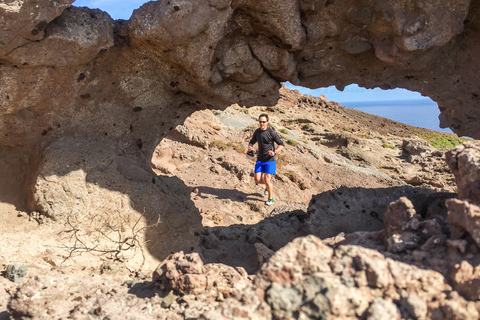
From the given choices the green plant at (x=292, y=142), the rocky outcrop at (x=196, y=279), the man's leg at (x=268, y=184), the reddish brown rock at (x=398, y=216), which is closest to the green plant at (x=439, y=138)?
the green plant at (x=292, y=142)

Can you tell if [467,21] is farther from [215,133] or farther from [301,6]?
[215,133]

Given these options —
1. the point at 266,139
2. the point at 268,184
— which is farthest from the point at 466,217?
the point at 268,184

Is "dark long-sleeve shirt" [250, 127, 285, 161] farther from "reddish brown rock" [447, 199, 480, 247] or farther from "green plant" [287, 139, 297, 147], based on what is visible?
"reddish brown rock" [447, 199, 480, 247]

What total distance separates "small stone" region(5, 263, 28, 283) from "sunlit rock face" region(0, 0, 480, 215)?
54.8 inches

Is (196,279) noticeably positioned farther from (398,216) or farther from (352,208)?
(352,208)

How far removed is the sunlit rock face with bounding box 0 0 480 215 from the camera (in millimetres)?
4715

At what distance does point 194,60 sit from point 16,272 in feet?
10.3

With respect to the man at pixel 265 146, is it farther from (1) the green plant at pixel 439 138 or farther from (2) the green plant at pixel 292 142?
(1) the green plant at pixel 439 138

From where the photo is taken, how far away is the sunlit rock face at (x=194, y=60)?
4.71 metres

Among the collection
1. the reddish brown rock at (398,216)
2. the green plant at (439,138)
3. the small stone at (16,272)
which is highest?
the green plant at (439,138)

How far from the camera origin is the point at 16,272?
3.92m

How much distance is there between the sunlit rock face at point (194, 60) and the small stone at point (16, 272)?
1.39 m

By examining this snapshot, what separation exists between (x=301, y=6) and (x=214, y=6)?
3.90 feet

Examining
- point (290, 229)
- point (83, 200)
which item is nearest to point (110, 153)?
point (83, 200)
